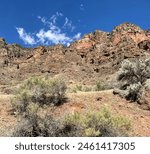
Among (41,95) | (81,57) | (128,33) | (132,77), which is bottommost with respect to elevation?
(41,95)

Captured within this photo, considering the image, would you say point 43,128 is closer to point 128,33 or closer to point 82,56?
point 82,56

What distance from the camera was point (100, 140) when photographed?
7965 millimetres

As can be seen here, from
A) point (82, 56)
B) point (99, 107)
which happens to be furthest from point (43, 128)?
point (82, 56)

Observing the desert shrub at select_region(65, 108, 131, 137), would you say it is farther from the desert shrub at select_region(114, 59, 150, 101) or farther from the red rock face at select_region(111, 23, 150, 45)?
the red rock face at select_region(111, 23, 150, 45)

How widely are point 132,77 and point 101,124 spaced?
1065cm

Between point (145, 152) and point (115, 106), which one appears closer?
point (145, 152)

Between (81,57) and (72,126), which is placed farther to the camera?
(81,57)

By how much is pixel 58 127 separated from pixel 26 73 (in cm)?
5867

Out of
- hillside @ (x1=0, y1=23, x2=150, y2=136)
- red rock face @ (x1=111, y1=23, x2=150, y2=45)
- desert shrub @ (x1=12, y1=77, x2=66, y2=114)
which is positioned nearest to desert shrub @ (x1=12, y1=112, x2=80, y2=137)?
desert shrub @ (x1=12, y1=77, x2=66, y2=114)

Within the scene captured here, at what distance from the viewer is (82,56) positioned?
8019 centimetres

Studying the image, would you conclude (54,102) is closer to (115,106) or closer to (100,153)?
(115,106)

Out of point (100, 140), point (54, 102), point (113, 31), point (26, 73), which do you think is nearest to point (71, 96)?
point (54, 102)

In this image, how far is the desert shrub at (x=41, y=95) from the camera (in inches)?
733

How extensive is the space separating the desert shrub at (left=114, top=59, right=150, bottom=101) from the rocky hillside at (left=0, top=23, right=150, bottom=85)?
36661mm
